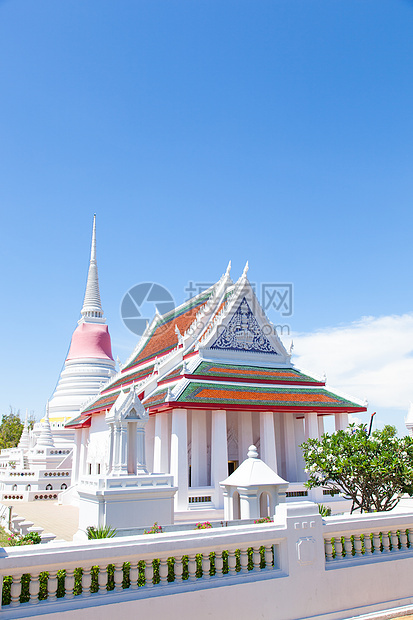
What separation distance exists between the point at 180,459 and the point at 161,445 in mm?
2119

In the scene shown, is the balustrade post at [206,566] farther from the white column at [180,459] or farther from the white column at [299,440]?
the white column at [299,440]

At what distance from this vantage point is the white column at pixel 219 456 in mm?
17047

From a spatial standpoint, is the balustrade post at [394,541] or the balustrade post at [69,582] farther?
Result: the balustrade post at [394,541]

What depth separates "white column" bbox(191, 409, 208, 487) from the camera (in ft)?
61.9

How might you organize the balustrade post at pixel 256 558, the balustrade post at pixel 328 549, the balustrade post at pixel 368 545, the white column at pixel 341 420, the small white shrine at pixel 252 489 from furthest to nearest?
the white column at pixel 341 420, the small white shrine at pixel 252 489, the balustrade post at pixel 368 545, the balustrade post at pixel 328 549, the balustrade post at pixel 256 558

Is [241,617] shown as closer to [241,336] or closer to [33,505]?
[241,336]

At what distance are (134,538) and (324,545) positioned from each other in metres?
2.55

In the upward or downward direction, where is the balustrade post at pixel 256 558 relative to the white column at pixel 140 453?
downward

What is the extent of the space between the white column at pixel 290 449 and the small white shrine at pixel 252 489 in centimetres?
978

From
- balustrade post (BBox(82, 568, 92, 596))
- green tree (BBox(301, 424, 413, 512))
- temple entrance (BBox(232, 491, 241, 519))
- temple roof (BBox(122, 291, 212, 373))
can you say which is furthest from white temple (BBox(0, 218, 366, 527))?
balustrade post (BBox(82, 568, 92, 596))

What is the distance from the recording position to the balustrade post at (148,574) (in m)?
5.31

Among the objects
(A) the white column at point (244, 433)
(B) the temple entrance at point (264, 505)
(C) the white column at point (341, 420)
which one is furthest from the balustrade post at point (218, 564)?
(C) the white column at point (341, 420)

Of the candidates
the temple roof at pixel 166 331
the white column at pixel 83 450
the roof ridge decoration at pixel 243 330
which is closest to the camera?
the roof ridge decoration at pixel 243 330

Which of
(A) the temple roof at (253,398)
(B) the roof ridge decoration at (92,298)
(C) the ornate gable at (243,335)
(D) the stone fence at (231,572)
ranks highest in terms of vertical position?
(B) the roof ridge decoration at (92,298)
